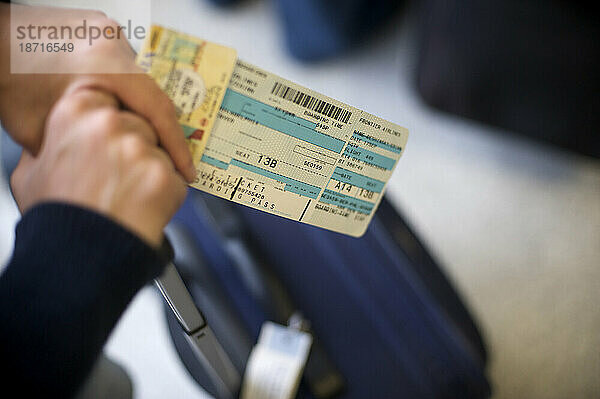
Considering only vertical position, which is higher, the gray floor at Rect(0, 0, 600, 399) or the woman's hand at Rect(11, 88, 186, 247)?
the woman's hand at Rect(11, 88, 186, 247)

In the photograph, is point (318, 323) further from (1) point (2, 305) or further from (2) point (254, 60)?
(2) point (254, 60)

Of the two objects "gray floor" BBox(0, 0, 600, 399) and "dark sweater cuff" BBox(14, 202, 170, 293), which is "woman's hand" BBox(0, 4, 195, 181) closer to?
"dark sweater cuff" BBox(14, 202, 170, 293)

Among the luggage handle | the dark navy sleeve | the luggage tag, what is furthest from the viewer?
the luggage tag

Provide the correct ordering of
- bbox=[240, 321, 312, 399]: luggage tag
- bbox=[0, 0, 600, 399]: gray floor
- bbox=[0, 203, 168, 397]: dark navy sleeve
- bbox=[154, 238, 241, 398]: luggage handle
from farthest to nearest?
bbox=[0, 0, 600, 399]: gray floor < bbox=[240, 321, 312, 399]: luggage tag < bbox=[154, 238, 241, 398]: luggage handle < bbox=[0, 203, 168, 397]: dark navy sleeve

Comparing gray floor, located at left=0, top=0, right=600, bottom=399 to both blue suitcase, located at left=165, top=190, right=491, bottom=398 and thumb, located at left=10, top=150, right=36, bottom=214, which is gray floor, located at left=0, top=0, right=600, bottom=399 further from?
thumb, located at left=10, top=150, right=36, bottom=214

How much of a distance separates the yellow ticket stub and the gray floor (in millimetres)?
817

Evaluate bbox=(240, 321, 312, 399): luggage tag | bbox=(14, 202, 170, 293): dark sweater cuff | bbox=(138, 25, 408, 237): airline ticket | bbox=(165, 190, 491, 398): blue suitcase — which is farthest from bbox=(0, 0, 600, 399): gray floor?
bbox=(14, 202, 170, 293): dark sweater cuff

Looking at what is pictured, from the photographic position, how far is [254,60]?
49.7 inches

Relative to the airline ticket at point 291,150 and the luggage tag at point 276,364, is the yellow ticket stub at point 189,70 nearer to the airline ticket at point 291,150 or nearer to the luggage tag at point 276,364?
the airline ticket at point 291,150

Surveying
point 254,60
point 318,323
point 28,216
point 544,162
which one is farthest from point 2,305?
point 544,162

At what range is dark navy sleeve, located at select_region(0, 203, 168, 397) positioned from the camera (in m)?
0.29

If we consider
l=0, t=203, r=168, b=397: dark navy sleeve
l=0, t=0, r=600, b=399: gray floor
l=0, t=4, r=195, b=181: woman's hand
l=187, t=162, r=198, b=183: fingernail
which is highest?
l=0, t=4, r=195, b=181: woman's hand
